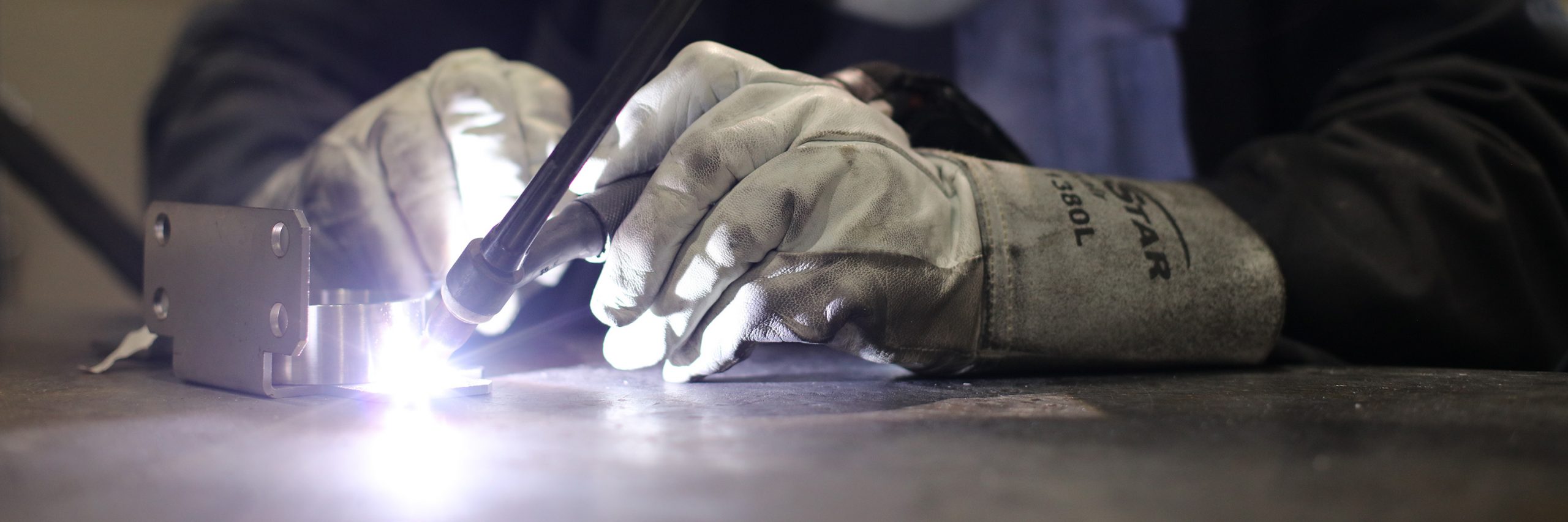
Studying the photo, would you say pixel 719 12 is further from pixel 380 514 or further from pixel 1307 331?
pixel 380 514

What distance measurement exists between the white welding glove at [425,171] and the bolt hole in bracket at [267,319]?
0.14 metres

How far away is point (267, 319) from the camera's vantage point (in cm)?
65

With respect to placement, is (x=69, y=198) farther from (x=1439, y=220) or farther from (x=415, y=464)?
(x=1439, y=220)

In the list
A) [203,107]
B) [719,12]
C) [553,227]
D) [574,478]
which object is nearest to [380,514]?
[574,478]

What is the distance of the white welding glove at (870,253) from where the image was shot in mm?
648

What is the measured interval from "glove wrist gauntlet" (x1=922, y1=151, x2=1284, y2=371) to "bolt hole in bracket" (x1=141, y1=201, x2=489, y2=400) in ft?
1.29

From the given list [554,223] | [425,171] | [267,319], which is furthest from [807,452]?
[425,171]

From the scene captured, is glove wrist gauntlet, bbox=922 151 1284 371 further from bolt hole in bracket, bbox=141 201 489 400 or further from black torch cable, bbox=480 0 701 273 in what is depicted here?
bolt hole in bracket, bbox=141 201 489 400

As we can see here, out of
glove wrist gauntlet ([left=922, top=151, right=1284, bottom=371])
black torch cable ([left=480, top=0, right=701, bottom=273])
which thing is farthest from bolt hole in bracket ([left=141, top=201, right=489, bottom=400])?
glove wrist gauntlet ([left=922, top=151, right=1284, bottom=371])

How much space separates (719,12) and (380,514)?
1109 mm

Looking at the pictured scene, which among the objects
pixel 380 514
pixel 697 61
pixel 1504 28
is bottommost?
pixel 380 514

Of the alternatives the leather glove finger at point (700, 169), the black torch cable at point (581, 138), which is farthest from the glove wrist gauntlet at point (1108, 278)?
the black torch cable at point (581, 138)

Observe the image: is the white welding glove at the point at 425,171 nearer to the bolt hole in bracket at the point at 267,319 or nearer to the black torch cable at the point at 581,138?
the bolt hole in bracket at the point at 267,319

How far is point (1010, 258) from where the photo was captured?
0.70m
